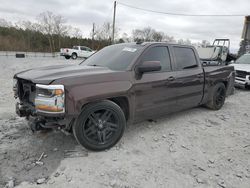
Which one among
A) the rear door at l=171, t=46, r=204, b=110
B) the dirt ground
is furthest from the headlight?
the rear door at l=171, t=46, r=204, b=110

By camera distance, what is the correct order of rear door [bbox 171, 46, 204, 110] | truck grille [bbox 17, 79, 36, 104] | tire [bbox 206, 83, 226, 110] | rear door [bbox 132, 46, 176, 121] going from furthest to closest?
tire [bbox 206, 83, 226, 110]
rear door [bbox 171, 46, 204, 110]
rear door [bbox 132, 46, 176, 121]
truck grille [bbox 17, 79, 36, 104]

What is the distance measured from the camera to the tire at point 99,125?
8.27 feet

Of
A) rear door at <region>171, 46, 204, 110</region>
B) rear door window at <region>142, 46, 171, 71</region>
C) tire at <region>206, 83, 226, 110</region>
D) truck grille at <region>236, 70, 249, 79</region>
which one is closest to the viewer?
rear door window at <region>142, 46, 171, 71</region>

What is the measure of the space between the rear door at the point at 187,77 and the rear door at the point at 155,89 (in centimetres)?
19

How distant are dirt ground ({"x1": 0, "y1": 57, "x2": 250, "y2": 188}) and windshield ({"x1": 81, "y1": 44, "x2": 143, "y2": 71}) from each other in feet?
4.21

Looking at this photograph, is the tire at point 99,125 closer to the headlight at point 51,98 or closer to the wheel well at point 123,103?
the wheel well at point 123,103

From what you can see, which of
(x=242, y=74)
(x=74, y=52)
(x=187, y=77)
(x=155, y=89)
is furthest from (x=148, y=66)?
(x=74, y=52)

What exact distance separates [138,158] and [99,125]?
74 cm

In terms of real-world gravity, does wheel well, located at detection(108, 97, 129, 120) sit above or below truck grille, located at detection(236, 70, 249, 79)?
below

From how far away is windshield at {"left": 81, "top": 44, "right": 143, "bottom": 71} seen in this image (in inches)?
120

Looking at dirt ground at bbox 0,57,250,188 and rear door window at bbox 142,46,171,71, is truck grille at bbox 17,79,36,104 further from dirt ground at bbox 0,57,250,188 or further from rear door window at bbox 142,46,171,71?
rear door window at bbox 142,46,171,71

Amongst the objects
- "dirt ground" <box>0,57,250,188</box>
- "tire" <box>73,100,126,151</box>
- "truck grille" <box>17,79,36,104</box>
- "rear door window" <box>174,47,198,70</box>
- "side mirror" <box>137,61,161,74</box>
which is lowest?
"dirt ground" <box>0,57,250,188</box>

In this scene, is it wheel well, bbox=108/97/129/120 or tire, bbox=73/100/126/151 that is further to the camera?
wheel well, bbox=108/97/129/120

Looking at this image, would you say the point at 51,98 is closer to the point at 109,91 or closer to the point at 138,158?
the point at 109,91
